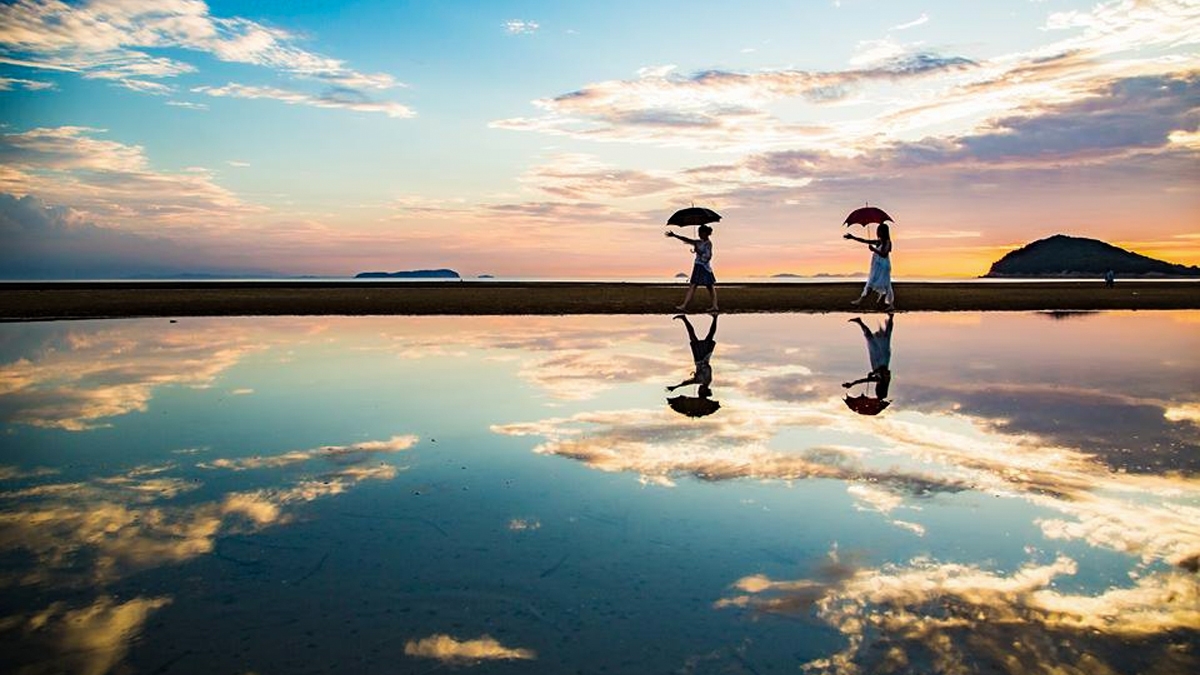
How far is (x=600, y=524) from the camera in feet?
18.0

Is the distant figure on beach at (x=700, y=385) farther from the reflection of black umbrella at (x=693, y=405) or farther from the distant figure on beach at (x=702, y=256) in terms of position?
the distant figure on beach at (x=702, y=256)

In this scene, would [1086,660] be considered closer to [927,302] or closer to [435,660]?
[435,660]

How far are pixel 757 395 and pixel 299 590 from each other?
25.2 feet

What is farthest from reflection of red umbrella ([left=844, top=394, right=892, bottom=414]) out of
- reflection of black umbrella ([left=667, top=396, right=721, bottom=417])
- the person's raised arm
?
the person's raised arm

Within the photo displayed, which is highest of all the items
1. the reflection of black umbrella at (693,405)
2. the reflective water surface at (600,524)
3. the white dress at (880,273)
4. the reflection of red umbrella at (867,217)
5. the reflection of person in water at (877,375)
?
the reflection of red umbrella at (867,217)

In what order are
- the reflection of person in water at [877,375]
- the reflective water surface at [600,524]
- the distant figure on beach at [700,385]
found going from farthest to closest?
the reflection of person in water at [877,375], the distant figure on beach at [700,385], the reflective water surface at [600,524]

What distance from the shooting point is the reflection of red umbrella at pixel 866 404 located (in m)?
9.89

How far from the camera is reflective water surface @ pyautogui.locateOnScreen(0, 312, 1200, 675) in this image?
12.3 feet

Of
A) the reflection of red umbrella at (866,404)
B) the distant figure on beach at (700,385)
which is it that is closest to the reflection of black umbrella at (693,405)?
the distant figure on beach at (700,385)

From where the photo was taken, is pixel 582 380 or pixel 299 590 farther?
pixel 582 380

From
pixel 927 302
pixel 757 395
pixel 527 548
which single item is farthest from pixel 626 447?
pixel 927 302

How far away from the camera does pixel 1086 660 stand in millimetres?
3596

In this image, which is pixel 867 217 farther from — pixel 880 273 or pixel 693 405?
pixel 693 405

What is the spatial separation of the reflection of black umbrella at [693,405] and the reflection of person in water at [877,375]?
5.63ft
